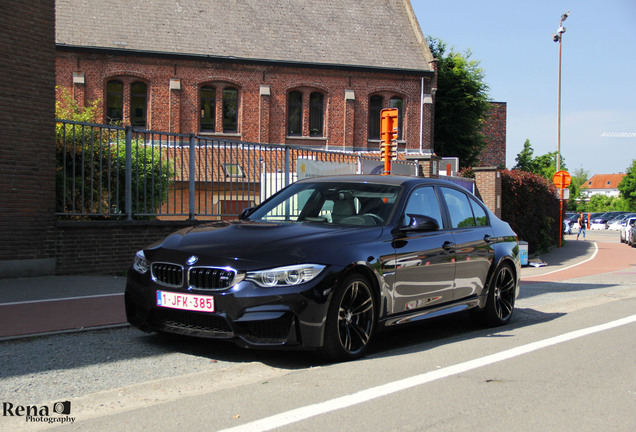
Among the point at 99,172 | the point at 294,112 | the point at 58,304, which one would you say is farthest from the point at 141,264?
the point at 294,112

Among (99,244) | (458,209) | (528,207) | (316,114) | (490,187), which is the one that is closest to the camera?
(458,209)

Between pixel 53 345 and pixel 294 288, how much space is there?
2416 mm

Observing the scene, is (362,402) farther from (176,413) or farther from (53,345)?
(53,345)

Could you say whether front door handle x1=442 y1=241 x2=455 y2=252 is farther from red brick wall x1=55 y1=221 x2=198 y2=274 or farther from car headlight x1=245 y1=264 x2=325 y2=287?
red brick wall x1=55 y1=221 x2=198 y2=274

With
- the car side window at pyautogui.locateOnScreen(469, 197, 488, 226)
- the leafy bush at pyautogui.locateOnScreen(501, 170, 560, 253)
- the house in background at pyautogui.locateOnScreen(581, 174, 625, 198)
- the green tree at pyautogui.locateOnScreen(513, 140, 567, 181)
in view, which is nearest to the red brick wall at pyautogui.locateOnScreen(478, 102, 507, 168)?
the green tree at pyautogui.locateOnScreen(513, 140, 567, 181)

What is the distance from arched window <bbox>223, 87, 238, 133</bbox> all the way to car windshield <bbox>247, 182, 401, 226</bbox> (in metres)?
27.7

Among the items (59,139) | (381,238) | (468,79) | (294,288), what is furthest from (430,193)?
(468,79)

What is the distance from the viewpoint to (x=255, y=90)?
3350cm

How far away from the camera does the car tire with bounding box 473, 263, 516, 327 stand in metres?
7.36

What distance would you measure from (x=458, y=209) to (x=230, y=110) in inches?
1099

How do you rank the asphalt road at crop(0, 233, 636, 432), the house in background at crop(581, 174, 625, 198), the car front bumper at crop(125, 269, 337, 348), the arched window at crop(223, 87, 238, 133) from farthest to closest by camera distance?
the house in background at crop(581, 174, 625, 198)
the arched window at crop(223, 87, 238, 133)
the car front bumper at crop(125, 269, 337, 348)
the asphalt road at crop(0, 233, 636, 432)

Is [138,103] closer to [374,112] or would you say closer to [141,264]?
[374,112]

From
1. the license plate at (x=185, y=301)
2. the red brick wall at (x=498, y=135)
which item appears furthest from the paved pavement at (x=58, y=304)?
the red brick wall at (x=498, y=135)
